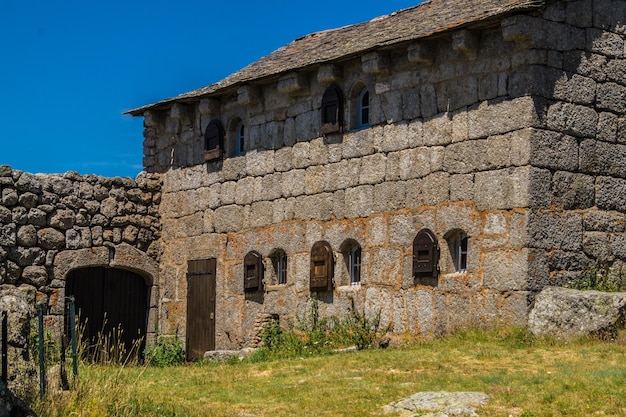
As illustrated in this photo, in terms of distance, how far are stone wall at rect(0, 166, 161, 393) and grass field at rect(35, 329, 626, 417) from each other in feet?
15.5

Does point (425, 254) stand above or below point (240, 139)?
below

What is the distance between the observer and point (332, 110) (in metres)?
17.8

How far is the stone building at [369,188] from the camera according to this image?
15.2m

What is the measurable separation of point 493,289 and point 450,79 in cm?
307

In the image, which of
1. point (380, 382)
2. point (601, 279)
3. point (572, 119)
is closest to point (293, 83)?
point (572, 119)

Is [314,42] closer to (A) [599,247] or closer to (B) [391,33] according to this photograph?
(B) [391,33]

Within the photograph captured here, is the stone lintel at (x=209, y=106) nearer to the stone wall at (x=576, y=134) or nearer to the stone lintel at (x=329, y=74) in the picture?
the stone lintel at (x=329, y=74)

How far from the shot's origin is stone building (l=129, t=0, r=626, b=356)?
595 inches

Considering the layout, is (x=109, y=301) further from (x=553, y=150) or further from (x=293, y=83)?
(x=553, y=150)

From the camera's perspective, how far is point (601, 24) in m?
15.9

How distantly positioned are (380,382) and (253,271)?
22.9ft

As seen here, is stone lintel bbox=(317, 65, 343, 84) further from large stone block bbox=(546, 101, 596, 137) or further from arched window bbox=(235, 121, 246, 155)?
large stone block bbox=(546, 101, 596, 137)

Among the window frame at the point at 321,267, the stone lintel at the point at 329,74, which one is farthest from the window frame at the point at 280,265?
the stone lintel at the point at 329,74

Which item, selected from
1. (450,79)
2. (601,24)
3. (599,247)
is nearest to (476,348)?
(599,247)
